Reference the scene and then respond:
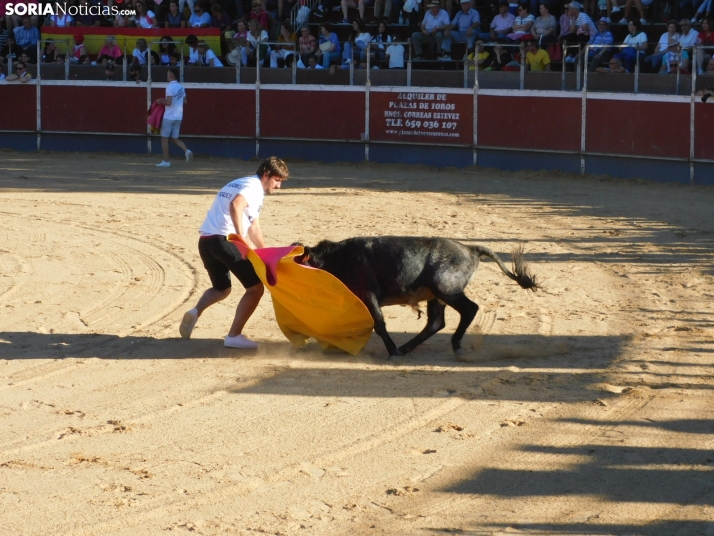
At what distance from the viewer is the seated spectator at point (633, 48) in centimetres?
1584

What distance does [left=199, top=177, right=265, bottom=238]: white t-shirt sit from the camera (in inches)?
261

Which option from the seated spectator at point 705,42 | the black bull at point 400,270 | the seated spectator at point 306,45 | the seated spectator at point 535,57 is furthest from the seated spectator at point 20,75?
the black bull at point 400,270

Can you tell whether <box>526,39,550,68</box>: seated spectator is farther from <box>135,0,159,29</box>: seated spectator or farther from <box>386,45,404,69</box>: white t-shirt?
<box>135,0,159,29</box>: seated spectator

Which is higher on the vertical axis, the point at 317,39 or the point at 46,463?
the point at 317,39

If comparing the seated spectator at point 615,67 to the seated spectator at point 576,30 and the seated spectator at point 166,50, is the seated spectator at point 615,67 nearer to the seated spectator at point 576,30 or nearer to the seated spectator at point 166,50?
the seated spectator at point 576,30

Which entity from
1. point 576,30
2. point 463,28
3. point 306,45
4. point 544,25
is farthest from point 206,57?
point 576,30

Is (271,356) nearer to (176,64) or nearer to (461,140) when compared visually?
(461,140)

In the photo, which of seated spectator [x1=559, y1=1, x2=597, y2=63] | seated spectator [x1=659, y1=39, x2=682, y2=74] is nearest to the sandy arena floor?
seated spectator [x1=659, y1=39, x2=682, y2=74]

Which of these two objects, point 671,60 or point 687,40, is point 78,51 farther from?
point 687,40

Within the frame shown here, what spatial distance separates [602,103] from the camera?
645 inches

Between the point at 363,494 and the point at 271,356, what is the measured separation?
2.43 metres

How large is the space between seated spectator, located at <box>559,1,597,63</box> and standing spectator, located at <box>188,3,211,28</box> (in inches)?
312

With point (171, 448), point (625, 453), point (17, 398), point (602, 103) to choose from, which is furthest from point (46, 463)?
point (602, 103)

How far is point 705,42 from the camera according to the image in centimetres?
1570
